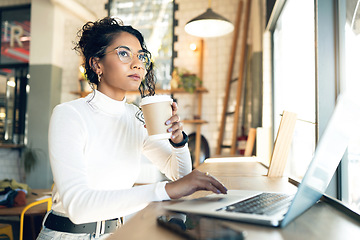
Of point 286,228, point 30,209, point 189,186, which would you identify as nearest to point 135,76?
point 189,186

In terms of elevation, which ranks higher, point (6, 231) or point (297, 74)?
point (297, 74)

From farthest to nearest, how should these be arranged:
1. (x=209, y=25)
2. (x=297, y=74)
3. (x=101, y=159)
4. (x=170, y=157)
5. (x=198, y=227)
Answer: (x=209, y=25) → (x=297, y=74) → (x=170, y=157) → (x=101, y=159) → (x=198, y=227)

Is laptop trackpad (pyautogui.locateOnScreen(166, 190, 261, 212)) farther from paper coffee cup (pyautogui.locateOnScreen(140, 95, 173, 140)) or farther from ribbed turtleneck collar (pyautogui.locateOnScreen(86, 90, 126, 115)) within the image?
ribbed turtleneck collar (pyautogui.locateOnScreen(86, 90, 126, 115))

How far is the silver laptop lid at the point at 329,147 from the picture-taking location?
2.13 ft

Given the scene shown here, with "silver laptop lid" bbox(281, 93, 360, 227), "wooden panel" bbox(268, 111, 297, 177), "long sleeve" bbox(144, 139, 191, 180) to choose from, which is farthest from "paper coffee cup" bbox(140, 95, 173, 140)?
"wooden panel" bbox(268, 111, 297, 177)

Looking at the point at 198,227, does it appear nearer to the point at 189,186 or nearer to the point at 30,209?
the point at 189,186

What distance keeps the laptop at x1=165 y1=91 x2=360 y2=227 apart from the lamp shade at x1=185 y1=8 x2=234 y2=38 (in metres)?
2.83

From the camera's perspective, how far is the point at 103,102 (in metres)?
1.33

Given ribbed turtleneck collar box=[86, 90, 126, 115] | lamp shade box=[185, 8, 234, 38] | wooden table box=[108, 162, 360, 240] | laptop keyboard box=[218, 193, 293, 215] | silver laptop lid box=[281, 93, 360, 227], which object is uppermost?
lamp shade box=[185, 8, 234, 38]

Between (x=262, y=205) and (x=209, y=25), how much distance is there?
333cm

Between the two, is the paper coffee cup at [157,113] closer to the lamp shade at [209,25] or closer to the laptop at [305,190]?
the laptop at [305,190]

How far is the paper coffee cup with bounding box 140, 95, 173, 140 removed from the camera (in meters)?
1.00

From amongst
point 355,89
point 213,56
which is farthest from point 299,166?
point 213,56

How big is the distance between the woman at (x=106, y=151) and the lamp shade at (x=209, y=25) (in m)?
2.05
